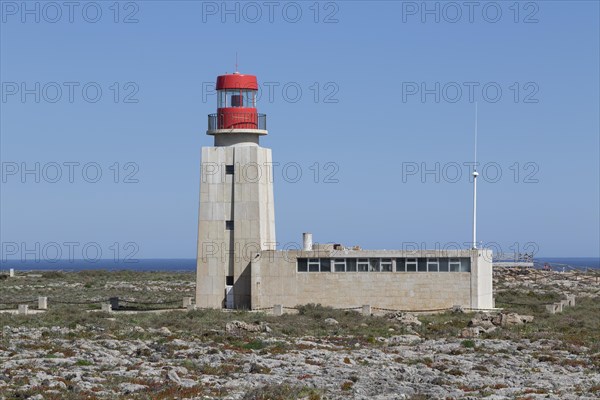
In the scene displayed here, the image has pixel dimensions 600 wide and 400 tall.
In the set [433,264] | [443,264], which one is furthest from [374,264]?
[443,264]

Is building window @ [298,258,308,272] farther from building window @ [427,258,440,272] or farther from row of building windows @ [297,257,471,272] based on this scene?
building window @ [427,258,440,272]

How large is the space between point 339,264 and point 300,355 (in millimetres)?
18378

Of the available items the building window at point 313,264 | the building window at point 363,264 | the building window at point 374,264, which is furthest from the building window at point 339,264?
the building window at point 374,264

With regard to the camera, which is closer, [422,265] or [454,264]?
[454,264]

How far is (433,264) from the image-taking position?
56.2 meters

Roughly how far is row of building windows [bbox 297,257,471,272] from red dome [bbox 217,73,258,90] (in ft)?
30.5

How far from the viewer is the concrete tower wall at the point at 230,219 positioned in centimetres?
5784

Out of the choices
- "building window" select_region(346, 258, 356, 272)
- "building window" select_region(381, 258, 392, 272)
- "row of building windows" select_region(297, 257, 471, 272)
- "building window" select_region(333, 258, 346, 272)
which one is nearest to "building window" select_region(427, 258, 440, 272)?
"row of building windows" select_region(297, 257, 471, 272)

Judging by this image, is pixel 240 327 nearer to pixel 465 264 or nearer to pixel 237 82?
pixel 465 264

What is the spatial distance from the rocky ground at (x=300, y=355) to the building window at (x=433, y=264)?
297 centimetres

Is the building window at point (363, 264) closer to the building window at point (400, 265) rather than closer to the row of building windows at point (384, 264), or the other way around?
the row of building windows at point (384, 264)

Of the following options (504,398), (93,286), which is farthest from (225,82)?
(93,286)

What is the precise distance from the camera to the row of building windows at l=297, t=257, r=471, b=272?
5619 cm

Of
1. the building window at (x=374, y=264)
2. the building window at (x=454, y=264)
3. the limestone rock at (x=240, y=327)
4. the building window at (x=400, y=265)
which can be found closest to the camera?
the limestone rock at (x=240, y=327)
